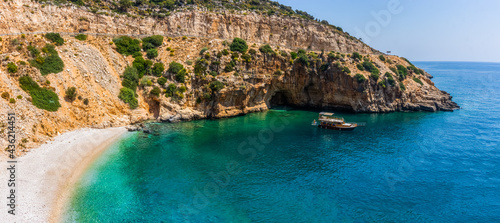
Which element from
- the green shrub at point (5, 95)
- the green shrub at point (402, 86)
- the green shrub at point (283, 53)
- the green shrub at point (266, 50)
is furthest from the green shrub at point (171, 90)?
the green shrub at point (402, 86)

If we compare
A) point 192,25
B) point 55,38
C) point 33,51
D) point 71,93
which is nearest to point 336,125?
point 192,25

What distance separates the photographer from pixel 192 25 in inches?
2724

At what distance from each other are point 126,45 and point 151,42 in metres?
5.56

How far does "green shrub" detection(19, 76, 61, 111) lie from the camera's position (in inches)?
1460

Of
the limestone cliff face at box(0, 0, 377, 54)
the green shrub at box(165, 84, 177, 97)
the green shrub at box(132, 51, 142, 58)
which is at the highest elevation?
the limestone cliff face at box(0, 0, 377, 54)

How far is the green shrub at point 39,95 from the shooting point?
122 feet

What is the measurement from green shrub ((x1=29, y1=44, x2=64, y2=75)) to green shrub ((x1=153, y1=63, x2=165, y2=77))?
16069 mm

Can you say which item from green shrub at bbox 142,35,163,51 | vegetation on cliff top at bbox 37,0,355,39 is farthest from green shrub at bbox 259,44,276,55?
green shrub at bbox 142,35,163,51

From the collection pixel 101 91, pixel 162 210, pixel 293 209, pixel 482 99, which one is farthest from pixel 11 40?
pixel 482 99

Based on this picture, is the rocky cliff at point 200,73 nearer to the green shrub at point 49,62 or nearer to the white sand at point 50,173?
the green shrub at point 49,62

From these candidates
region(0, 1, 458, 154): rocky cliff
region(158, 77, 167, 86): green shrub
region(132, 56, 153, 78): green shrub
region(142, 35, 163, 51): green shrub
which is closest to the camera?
region(0, 1, 458, 154): rocky cliff

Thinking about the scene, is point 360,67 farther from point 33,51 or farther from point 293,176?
point 33,51

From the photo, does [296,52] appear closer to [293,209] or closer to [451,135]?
[451,135]

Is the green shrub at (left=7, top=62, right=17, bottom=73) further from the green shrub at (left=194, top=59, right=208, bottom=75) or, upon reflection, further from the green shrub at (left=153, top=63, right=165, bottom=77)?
the green shrub at (left=194, top=59, right=208, bottom=75)
